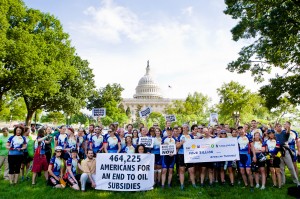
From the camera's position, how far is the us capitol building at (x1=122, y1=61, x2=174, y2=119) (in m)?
138

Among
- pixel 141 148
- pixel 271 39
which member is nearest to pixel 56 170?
pixel 141 148

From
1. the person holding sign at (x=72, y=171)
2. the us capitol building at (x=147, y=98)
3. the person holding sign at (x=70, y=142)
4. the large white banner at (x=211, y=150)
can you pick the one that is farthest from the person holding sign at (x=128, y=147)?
the us capitol building at (x=147, y=98)

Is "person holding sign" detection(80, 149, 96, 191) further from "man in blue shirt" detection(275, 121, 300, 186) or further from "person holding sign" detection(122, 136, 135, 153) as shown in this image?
"man in blue shirt" detection(275, 121, 300, 186)

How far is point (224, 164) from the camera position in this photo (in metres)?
9.79

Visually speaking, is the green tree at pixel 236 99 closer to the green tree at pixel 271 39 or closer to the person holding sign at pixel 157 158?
the green tree at pixel 271 39

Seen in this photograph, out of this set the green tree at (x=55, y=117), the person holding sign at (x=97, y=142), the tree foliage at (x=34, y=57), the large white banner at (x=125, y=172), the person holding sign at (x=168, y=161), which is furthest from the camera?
the green tree at (x=55, y=117)

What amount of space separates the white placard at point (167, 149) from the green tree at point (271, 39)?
24.4ft

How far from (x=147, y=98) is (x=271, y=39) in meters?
130

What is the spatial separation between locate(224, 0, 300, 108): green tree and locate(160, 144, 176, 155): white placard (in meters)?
7.45

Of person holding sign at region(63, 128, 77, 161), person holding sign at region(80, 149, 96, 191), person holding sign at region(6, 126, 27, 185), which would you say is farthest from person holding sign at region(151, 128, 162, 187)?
person holding sign at region(6, 126, 27, 185)

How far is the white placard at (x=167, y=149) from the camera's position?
9102 mm

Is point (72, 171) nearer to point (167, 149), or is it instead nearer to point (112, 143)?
→ point (112, 143)

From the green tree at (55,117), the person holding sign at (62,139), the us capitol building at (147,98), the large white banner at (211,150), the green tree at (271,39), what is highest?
the us capitol building at (147,98)

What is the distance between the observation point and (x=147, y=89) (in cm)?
14600
